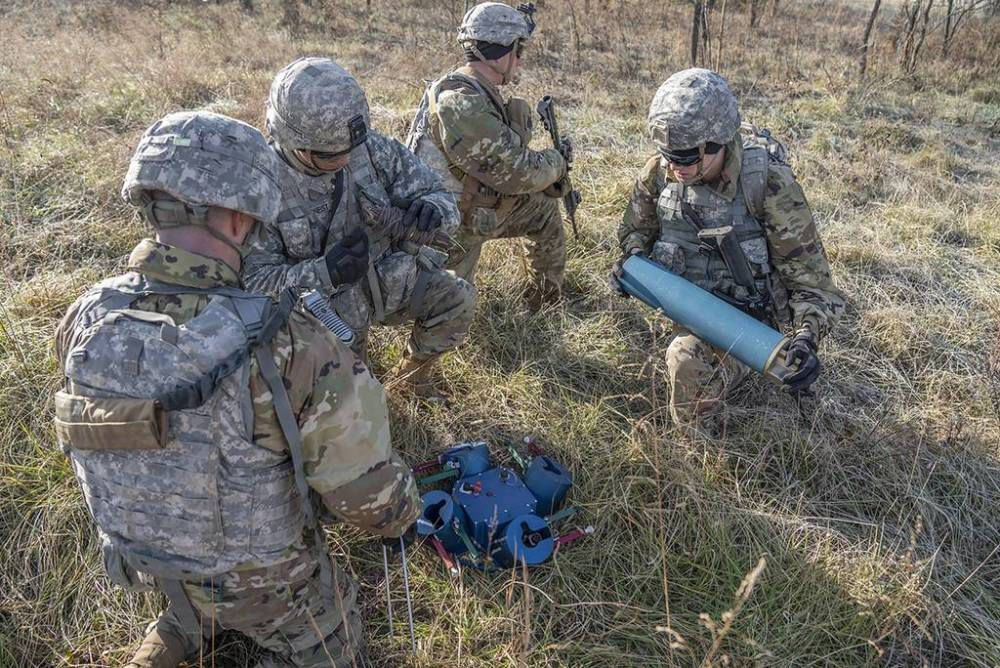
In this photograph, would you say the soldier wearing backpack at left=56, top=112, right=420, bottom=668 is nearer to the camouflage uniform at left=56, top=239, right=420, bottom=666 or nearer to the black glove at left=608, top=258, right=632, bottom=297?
the camouflage uniform at left=56, top=239, right=420, bottom=666

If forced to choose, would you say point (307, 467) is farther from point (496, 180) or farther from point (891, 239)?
point (891, 239)

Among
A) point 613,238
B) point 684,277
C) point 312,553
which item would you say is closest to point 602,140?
point 613,238

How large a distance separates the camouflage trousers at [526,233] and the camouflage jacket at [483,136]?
21 cm

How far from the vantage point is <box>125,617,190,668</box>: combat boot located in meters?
2.40

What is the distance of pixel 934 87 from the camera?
31.9ft

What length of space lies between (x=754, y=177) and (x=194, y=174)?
258 cm

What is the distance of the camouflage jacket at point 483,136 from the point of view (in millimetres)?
3943

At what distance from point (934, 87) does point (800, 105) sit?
2943mm

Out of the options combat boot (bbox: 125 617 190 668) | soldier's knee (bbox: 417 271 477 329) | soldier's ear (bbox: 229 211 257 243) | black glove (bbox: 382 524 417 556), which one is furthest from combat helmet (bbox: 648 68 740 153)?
combat boot (bbox: 125 617 190 668)

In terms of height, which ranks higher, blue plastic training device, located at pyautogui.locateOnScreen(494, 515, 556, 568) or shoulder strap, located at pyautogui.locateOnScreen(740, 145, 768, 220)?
shoulder strap, located at pyautogui.locateOnScreen(740, 145, 768, 220)

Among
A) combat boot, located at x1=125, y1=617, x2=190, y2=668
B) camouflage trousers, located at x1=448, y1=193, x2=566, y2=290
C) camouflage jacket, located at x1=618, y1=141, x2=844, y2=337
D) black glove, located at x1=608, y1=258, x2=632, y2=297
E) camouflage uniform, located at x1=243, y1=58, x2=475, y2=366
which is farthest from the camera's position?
camouflage trousers, located at x1=448, y1=193, x2=566, y2=290

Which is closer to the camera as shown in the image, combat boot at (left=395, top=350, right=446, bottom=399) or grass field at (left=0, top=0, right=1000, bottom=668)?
grass field at (left=0, top=0, right=1000, bottom=668)

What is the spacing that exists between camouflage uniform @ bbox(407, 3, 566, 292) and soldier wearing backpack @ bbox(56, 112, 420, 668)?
2.05 meters

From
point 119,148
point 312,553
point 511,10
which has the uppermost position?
point 511,10
